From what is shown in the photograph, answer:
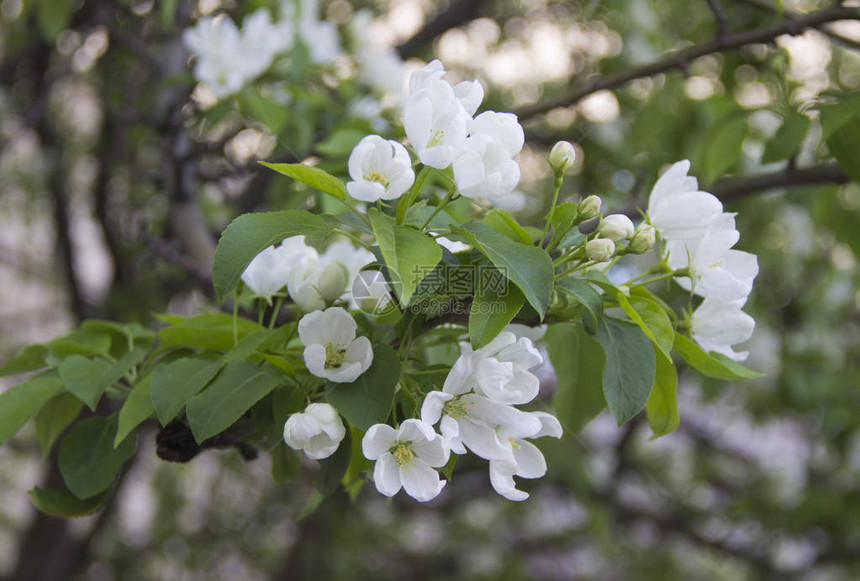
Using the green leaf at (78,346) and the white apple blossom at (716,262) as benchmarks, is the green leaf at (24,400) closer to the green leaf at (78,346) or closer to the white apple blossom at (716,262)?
the green leaf at (78,346)

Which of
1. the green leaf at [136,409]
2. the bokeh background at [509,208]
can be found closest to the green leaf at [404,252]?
the green leaf at [136,409]

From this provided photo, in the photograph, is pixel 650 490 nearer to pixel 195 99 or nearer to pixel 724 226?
pixel 195 99

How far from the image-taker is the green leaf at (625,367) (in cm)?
69

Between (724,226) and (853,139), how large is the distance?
54 cm

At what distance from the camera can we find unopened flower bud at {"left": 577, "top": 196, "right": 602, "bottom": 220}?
0.73 metres

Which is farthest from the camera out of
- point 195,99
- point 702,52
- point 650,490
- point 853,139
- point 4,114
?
point 650,490

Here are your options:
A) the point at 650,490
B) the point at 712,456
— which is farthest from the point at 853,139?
the point at 712,456

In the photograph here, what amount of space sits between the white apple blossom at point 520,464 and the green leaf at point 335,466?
146 millimetres

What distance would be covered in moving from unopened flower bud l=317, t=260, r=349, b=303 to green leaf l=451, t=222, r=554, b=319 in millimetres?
159

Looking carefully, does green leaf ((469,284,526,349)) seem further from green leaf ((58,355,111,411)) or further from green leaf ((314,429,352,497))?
green leaf ((58,355,111,411))

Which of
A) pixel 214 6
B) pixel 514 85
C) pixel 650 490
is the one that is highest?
pixel 214 6

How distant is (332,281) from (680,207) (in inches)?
14.2

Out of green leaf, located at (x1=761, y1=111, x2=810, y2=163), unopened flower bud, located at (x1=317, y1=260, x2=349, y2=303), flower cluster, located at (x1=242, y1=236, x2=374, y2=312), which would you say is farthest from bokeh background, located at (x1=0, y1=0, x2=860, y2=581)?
unopened flower bud, located at (x1=317, y1=260, x2=349, y2=303)

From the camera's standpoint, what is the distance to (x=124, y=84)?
281 cm
